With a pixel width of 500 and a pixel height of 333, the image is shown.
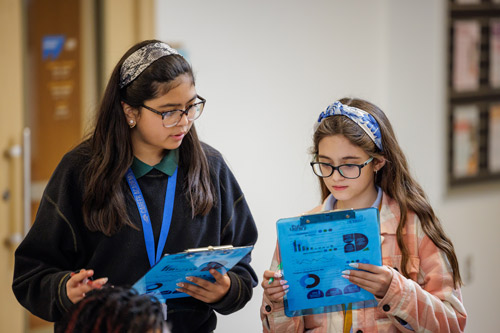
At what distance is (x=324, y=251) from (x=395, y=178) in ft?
1.20

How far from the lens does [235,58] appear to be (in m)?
3.34

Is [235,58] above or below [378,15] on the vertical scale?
below

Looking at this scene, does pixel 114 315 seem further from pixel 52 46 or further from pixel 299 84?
pixel 299 84

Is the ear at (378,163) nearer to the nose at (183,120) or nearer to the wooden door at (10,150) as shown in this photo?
the nose at (183,120)

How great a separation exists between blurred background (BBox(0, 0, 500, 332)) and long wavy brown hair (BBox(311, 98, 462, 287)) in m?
1.09

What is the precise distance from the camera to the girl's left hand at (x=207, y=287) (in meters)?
1.73

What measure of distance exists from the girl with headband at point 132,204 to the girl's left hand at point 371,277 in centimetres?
36

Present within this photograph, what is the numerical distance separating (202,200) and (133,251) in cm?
24

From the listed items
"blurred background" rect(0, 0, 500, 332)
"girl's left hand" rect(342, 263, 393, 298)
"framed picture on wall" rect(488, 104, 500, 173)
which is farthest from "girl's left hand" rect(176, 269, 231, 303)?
"framed picture on wall" rect(488, 104, 500, 173)

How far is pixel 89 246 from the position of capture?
1.79m

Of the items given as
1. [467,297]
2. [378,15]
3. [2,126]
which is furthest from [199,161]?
[467,297]

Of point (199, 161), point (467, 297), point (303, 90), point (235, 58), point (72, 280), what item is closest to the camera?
point (72, 280)

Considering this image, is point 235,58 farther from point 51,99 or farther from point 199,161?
point 199,161

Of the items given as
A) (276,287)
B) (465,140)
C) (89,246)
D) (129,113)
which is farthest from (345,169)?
(465,140)
